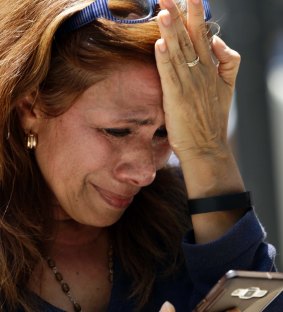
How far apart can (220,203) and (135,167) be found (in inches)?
10.9

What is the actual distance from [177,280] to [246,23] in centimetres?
396

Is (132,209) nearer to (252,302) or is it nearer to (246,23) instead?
(252,302)

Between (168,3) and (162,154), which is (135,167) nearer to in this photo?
(162,154)

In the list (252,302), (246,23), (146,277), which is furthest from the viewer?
(246,23)

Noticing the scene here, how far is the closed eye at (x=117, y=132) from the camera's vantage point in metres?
2.89

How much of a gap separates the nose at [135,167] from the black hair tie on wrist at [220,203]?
7.1 inches

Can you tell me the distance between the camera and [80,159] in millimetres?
2908

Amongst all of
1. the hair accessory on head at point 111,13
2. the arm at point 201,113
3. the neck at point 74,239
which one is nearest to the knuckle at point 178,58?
the arm at point 201,113

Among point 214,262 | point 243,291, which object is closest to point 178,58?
point 214,262

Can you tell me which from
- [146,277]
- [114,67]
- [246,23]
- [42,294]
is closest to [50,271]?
[42,294]

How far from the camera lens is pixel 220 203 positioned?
301 centimetres

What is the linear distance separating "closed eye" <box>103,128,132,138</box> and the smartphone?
554 mm

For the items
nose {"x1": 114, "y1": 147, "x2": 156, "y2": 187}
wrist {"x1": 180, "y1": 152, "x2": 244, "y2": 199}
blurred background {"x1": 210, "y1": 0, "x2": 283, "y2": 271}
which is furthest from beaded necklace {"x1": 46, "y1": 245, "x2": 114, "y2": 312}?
blurred background {"x1": 210, "y1": 0, "x2": 283, "y2": 271}

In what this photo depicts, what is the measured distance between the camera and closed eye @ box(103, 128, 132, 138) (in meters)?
2.89
